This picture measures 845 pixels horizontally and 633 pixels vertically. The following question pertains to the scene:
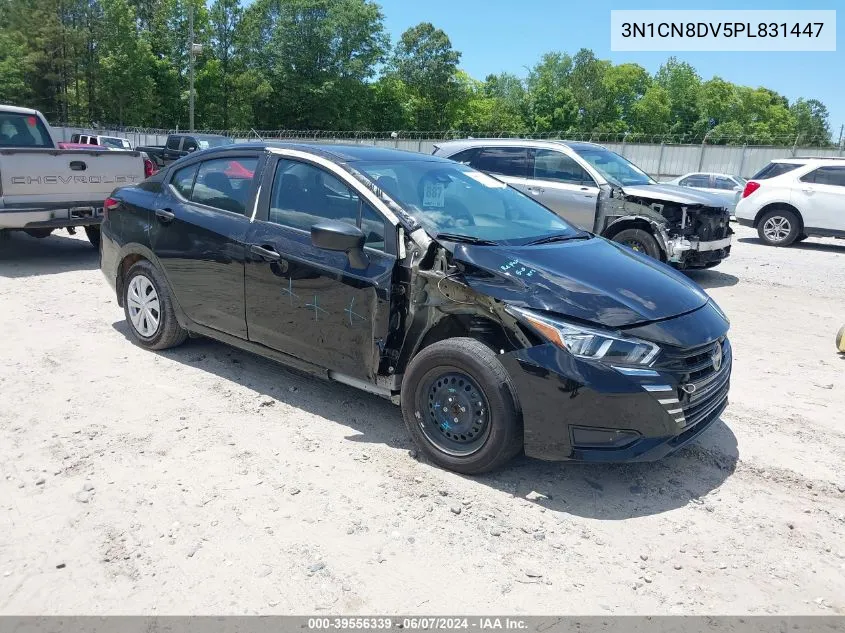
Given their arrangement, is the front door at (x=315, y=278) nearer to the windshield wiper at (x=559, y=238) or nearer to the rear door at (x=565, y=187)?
the windshield wiper at (x=559, y=238)

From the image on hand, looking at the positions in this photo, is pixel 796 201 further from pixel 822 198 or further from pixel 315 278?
pixel 315 278

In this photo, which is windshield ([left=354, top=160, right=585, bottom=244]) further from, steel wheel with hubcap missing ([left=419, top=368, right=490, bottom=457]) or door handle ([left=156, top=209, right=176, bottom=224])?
door handle ([left=156, top=209, right=176, bottom=224])

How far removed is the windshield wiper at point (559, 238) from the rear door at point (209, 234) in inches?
77.1

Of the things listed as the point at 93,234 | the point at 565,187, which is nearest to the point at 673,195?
the point at 565,187

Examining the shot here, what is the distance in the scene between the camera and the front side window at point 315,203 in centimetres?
416

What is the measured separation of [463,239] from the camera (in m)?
4.02

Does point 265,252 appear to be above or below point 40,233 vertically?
above

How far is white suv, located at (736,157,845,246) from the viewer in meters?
13.1

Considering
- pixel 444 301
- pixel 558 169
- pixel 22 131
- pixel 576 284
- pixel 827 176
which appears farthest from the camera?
pixel 827 176

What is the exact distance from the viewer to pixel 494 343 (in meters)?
3.69

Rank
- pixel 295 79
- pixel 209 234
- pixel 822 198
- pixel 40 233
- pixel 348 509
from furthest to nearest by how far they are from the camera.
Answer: pixel 295 79 → pixel 822 198 → pixel 40 233 → pixel 209 234 → pixel 348 509

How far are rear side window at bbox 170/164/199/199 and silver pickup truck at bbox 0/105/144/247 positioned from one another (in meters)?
4.03

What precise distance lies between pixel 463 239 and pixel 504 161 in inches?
270
